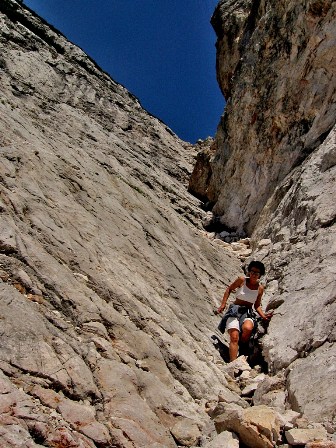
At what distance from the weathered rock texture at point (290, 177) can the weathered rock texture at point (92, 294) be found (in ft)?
5.07

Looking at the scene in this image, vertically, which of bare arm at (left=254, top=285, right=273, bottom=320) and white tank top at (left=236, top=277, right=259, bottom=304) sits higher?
white tank top at (left=236, top=277, right=259, bottom=304)

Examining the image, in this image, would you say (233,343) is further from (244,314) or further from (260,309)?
(260,309)

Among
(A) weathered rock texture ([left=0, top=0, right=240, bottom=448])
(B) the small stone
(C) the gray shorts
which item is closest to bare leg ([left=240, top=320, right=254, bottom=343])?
(C) the gray shorts

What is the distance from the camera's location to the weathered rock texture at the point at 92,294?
502cm

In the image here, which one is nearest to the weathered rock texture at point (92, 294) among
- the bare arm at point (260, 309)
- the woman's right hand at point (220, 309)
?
the woman's right hand at point (220, 309)

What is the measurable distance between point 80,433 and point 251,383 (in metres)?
3.84

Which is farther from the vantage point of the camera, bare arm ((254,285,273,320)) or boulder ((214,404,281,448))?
bare arm ((254,285,273,320))

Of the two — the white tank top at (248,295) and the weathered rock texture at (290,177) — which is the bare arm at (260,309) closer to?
the white tank top at (248,295)

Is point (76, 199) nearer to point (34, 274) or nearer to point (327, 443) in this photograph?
point (34, 274)

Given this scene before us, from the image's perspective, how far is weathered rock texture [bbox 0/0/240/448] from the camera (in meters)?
5.02

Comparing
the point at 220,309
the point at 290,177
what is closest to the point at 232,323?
the point at 220,309

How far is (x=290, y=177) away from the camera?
14.8 metres

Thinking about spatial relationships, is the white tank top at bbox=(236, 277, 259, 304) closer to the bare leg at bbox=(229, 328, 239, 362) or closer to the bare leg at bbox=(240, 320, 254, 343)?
the bare leg at bbox=(240, 320, 254, 343)

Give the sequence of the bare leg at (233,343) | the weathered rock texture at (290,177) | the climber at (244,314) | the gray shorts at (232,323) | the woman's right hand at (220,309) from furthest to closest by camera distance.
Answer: the woman's right hand at (220,309) < the gray shorts at (232,323) < the climber at (244,314) < the bare leg at (233,343) < the weathered rock texture at (290,177)
